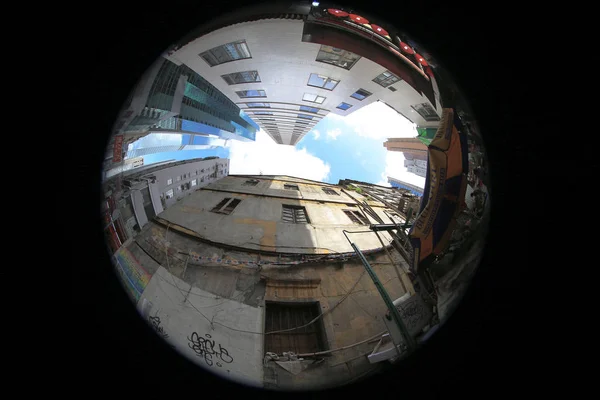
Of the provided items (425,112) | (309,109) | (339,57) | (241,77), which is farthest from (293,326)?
(309,109)

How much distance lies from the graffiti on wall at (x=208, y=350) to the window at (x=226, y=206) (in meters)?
5.05

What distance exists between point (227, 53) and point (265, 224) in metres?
5.88

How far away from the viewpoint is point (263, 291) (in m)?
4.35

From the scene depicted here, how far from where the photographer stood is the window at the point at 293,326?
346cm

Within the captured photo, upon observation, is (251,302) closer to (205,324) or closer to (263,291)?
(263,291)

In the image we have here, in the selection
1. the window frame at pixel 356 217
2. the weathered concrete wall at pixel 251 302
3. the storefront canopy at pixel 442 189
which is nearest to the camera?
the storefront canopy at pixel 442 189

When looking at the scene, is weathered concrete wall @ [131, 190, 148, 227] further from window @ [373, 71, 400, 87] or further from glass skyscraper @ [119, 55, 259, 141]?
window @ [373, 71, 400, 87]

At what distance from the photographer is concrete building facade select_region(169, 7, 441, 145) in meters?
3.83

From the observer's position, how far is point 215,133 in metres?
30.8

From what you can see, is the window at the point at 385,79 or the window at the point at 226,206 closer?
the window at the point at 385,79

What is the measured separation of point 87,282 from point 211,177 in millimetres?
8269

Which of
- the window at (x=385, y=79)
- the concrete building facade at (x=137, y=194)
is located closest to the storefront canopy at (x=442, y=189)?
the concrete building facade at (x=137, y=194)

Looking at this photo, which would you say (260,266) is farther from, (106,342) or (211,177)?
(211,177)

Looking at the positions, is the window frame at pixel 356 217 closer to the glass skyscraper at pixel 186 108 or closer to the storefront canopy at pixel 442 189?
the storefront canopy at pixel 442 189
